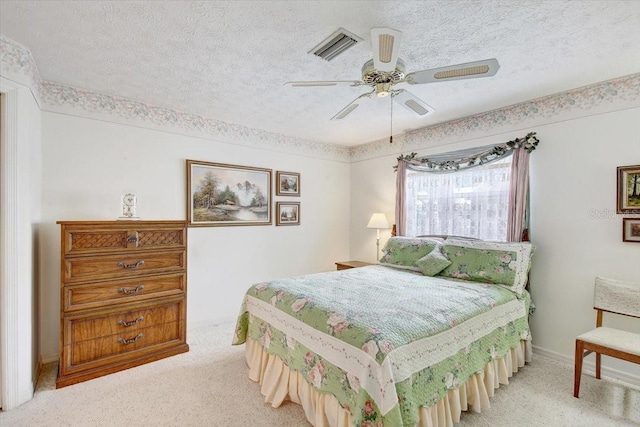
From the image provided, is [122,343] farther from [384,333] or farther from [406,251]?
[406,251]

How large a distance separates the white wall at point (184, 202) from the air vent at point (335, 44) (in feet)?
7.15

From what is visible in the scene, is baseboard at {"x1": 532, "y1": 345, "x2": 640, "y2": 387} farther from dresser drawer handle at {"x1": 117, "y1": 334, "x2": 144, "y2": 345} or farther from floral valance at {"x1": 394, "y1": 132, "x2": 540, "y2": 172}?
dresser drawer handle at {"x1": 117, "y1": 334, "x2": 144, "y2": 345}

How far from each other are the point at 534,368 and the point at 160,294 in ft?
11.7

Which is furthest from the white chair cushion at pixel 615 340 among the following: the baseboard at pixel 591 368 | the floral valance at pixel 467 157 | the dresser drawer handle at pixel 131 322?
the dresser drawer handle at pixel 131 322

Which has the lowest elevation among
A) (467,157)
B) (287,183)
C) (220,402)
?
(220,402)

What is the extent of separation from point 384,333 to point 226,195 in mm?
2838

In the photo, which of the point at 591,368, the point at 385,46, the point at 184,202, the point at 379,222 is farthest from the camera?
the point at 379,222

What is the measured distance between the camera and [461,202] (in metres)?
3.67

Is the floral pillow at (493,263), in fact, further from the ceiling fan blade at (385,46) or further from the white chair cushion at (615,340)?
the ceiling fan blade at (385,46)

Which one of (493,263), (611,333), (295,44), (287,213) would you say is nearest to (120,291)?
(287,213)

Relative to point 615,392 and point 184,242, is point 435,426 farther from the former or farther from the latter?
point 184,242

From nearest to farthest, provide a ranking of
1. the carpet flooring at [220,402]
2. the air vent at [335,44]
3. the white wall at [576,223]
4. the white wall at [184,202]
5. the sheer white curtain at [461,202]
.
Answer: the air vent at [335,44] → the carpet flooring at [220,402] → the white wall at [576,223] → the white wall at [184,202] → the sheer white curtain at [461,202]

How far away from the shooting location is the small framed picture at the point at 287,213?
4355mm

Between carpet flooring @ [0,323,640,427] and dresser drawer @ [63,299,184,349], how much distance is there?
34 centimetres
